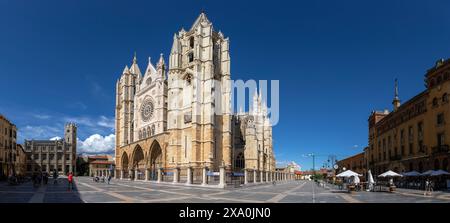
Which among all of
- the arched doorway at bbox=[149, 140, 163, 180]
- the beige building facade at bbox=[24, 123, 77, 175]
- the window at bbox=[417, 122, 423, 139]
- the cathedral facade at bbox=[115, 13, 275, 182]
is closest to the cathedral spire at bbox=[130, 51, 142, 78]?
the cathedral facade at bbox=[115, 13, 275, 182]

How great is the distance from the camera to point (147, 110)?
2714 inches

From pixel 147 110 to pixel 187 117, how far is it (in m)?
15.1

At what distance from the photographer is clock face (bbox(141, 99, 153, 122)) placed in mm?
67938

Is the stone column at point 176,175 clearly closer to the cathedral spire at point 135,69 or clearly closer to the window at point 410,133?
the window at point 410,133

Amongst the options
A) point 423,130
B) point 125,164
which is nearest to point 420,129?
point 423,130

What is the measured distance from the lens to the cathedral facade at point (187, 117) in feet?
179

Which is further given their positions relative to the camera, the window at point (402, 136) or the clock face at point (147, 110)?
the clock face at point (147, 110)

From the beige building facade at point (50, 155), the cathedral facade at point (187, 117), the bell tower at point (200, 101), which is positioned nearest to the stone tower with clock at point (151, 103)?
the cathedral facade at point (187, 117)

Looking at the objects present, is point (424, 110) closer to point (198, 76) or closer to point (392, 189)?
point (392, 189)

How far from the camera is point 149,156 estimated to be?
63.2 metres

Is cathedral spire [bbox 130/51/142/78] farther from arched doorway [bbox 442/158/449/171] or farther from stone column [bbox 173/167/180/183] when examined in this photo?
arched doorway [bbox 442/158/449/171]

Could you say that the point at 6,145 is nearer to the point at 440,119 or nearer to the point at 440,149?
the point at 440,149
